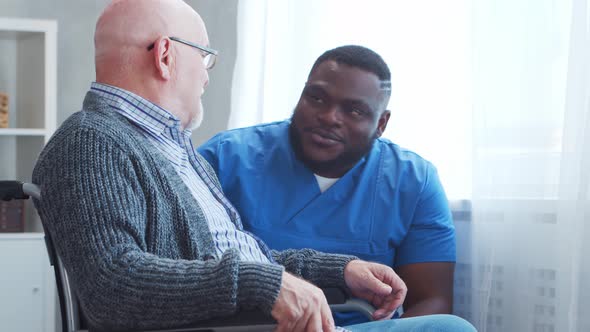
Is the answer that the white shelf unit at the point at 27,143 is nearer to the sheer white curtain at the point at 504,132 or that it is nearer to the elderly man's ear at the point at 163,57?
the sheer white curtain at the point at 504,132

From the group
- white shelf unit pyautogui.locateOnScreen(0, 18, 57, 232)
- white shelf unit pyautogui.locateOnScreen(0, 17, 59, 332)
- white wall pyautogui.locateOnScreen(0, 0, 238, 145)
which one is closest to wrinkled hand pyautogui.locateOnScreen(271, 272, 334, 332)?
white shelf unit pyautogui.locateOnScreen(0, 17, 59, 332)

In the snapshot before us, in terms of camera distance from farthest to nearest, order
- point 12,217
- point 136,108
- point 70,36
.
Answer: point 70,36 → point 12,217 → point 136,108

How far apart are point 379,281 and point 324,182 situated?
510mm

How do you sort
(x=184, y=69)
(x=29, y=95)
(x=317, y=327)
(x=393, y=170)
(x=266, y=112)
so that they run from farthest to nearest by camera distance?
(x=29, y=95) → (x=266, y=112) → (x=393, y=170) → (x=184, y=69) → (x=317, y=327)

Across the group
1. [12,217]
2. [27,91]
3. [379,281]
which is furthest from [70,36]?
[379,281]

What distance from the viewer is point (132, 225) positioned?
1064 millimetres

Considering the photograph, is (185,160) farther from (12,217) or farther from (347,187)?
(12,217)

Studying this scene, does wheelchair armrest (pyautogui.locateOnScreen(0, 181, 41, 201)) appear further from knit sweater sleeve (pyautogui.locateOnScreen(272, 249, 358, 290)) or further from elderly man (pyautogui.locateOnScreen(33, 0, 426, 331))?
knit sweater sleeve (pyautogui.locateOnScreen(272, 249, 358, 290))

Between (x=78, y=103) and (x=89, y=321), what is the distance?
2.30m

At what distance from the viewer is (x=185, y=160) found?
4.58ft

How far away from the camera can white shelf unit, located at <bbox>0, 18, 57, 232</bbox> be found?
2.89m

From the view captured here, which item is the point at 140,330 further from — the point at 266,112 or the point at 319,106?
the point at 266,112

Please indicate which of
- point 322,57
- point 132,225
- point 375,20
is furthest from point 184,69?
point 375,20

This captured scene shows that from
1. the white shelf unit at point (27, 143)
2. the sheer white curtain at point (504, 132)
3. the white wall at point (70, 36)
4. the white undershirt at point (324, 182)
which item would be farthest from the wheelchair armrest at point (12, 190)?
the white wall at point (70, 36)
